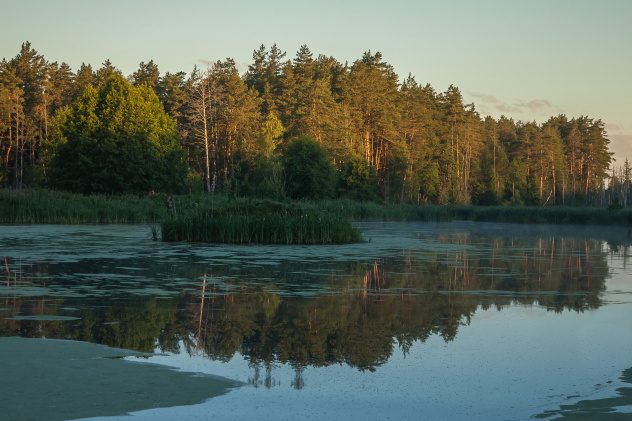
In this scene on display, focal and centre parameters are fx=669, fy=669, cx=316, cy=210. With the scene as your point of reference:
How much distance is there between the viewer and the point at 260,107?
75.4 m

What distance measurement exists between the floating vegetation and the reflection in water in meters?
4.63

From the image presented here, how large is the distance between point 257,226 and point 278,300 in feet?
35.9

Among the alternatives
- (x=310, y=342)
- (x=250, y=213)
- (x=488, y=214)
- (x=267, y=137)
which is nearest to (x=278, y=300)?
(x=310, y=342)

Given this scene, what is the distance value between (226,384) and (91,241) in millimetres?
16197

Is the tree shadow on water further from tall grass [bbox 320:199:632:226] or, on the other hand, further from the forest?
the forest

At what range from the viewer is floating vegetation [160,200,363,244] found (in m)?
20.3

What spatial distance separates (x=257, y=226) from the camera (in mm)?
20359

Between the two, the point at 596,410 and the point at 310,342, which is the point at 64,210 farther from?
the point at 596,410

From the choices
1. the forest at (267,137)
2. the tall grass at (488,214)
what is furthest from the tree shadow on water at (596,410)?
the forest at (267,137)

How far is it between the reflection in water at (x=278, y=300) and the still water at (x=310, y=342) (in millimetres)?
35

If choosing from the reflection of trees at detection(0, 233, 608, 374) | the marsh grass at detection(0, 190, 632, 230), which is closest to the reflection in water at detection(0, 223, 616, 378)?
the reflection of trees at detection(0, 233, 608, 374)

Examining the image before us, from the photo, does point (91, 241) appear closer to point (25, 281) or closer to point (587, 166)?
point (25, 281)

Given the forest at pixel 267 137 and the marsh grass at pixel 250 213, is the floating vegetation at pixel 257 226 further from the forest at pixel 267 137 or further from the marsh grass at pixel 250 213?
the forest at pixel 267 137

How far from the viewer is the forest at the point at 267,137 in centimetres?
5059
